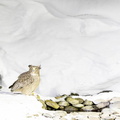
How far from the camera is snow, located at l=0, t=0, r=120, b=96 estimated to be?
7.68 metres

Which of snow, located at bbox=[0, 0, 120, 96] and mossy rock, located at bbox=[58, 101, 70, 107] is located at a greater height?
snow, located at bbox=[0, 0, 120, 96]

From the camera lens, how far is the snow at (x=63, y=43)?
768 centimetres

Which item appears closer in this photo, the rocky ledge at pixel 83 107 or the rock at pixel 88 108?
the rocky ledge at pixel 83 107

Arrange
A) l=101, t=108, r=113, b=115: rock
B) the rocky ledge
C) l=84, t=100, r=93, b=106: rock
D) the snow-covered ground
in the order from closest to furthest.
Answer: the rocky ledge
l=101, t=108, r=113, b=115: rock
l=84, t=100, r=93, b=106: rock
the snow-covered ground

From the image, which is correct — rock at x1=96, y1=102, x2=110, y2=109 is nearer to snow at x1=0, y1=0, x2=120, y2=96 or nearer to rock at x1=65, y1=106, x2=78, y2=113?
rock at x1=65, y1=106, x2=78, y2=113

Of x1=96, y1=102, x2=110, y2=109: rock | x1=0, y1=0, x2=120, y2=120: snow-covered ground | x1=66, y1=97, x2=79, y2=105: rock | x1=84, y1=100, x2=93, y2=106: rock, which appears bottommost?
x1=96, y1=102, x2=110, y2=109: rock

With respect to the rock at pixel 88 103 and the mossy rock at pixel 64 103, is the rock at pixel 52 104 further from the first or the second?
the rock at pixel 88 103

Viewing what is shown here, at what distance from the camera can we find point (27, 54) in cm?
835

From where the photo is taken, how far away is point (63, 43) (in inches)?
331

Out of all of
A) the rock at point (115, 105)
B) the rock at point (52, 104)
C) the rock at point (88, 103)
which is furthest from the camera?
the rock at point (88, 103)

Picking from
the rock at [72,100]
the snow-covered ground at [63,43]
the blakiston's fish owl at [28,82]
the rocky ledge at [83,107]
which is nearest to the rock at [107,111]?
the rocky ledge at [83,107]

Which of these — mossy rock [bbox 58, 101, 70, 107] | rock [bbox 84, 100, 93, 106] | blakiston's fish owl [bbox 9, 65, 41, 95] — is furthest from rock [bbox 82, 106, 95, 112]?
blakiston's fish owl [bbox 9, 65, 41, 95]

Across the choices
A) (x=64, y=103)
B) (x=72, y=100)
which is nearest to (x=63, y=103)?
(x=64, y=103)

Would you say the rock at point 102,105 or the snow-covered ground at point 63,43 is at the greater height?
the snow-covered ground at point 63,43
